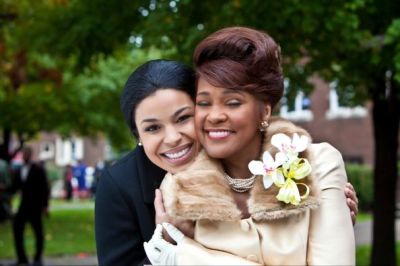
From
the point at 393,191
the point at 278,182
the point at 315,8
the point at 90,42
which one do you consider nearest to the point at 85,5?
the point at 90,42

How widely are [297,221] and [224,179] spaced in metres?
0.29

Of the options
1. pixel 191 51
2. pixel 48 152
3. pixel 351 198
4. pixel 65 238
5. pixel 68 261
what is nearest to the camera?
pixel 351 198

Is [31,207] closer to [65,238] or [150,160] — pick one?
[65,238]

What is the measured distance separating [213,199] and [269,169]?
231 millimetres

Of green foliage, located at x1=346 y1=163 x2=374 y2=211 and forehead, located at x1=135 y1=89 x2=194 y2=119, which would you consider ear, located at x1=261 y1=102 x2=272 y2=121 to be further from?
green foliage, located at x1=346 y1=163 x2=374 y2=211

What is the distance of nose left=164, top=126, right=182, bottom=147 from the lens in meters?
2.54

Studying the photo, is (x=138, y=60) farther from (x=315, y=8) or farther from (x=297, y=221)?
(x=297, y=221)

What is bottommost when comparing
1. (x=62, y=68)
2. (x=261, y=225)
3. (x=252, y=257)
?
(x=252, y=257)

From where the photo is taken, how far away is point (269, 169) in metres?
2.30

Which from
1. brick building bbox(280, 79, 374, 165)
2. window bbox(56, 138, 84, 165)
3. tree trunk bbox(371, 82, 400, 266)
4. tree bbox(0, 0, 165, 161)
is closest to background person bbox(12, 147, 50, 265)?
tree bbox(0, 0, 165, 161)

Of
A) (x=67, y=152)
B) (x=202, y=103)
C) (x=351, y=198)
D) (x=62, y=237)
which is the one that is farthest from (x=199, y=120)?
(x=67, y=152)

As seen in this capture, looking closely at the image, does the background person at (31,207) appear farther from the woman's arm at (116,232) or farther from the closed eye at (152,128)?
the closed eye at (152,128)

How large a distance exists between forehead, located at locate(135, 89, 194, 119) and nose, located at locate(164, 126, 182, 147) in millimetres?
62

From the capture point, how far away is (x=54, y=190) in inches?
1554
